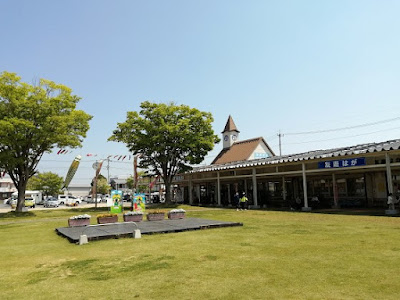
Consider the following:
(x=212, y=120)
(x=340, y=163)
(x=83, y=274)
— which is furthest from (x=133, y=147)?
(x=83, y=274)

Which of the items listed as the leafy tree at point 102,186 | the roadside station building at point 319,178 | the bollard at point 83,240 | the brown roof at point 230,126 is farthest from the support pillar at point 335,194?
the leafy tree at point 102,186

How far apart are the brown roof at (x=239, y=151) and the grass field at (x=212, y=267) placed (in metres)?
30.7

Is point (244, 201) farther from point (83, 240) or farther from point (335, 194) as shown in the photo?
point (83, 240)

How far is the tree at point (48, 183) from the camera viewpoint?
65188 millimetres

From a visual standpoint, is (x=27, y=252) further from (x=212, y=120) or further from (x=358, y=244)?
(x=212, y=120)

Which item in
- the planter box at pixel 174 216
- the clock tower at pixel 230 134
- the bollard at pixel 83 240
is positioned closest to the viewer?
the bollard at pixel 83 240

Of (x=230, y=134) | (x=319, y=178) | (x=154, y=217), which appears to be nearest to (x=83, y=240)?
(x=154, y=217)

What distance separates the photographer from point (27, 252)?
32.1ft

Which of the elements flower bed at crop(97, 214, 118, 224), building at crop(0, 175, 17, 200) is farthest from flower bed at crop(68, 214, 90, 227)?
building at crop(0, 175, 17, 200)

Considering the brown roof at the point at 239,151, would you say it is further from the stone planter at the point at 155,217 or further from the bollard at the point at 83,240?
the bollard at the point at 83,240

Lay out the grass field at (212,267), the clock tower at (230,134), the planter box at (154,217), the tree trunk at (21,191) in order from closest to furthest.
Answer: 1. the grass field at (212,267)
2. the planter box at (154,217)
3. the tree trunk at (21,191)
4. the clock tower at (230,134)

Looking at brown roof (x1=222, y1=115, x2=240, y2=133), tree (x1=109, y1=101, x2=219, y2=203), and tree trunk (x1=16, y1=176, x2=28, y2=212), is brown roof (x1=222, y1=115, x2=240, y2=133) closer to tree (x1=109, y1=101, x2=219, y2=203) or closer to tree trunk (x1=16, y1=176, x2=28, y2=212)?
tree (x1=109, y1=101, x2=219, y2=203)

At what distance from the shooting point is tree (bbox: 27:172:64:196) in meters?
65.2

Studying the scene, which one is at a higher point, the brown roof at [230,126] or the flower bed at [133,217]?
the brown roof at [230,126]
